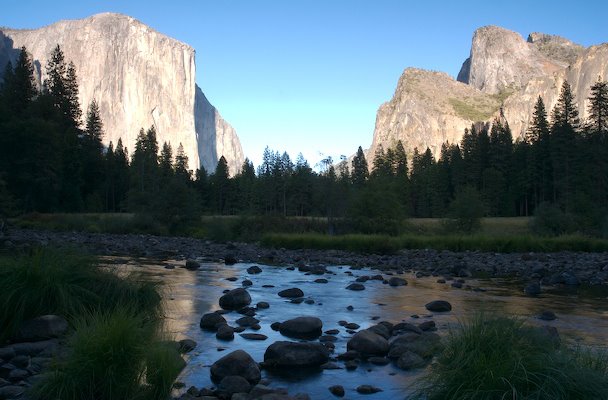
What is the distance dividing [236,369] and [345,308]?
6.35 m

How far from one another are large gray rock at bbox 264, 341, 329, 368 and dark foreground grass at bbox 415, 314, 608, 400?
260cm

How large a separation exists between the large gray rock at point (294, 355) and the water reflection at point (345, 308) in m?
0.36

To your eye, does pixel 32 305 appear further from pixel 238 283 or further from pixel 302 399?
pixel 238 283

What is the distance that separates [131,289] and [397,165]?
93.0 metres

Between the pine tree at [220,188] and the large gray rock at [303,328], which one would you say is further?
the pine tree at [220,188]

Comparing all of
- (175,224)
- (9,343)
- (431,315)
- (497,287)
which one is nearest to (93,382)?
(9,343)

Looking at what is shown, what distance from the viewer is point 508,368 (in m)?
4.47

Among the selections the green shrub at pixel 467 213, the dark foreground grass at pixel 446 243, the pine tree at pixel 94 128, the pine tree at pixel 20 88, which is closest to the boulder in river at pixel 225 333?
the dark foreground grass at pixel 446 243

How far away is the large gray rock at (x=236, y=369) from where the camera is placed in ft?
21.9

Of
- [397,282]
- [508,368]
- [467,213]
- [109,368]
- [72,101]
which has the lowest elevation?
[397,282]

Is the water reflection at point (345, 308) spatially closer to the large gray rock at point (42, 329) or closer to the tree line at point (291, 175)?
the large gray rock at point (42, 329)

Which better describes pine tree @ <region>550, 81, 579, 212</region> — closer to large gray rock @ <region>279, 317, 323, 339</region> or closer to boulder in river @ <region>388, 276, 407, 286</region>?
boulder in river @ <region>388, 276, 407, 286</region>

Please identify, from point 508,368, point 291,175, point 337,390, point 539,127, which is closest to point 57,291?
point 337,390

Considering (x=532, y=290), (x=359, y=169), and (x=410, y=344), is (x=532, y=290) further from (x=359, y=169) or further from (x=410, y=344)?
(x=359, y=169)
